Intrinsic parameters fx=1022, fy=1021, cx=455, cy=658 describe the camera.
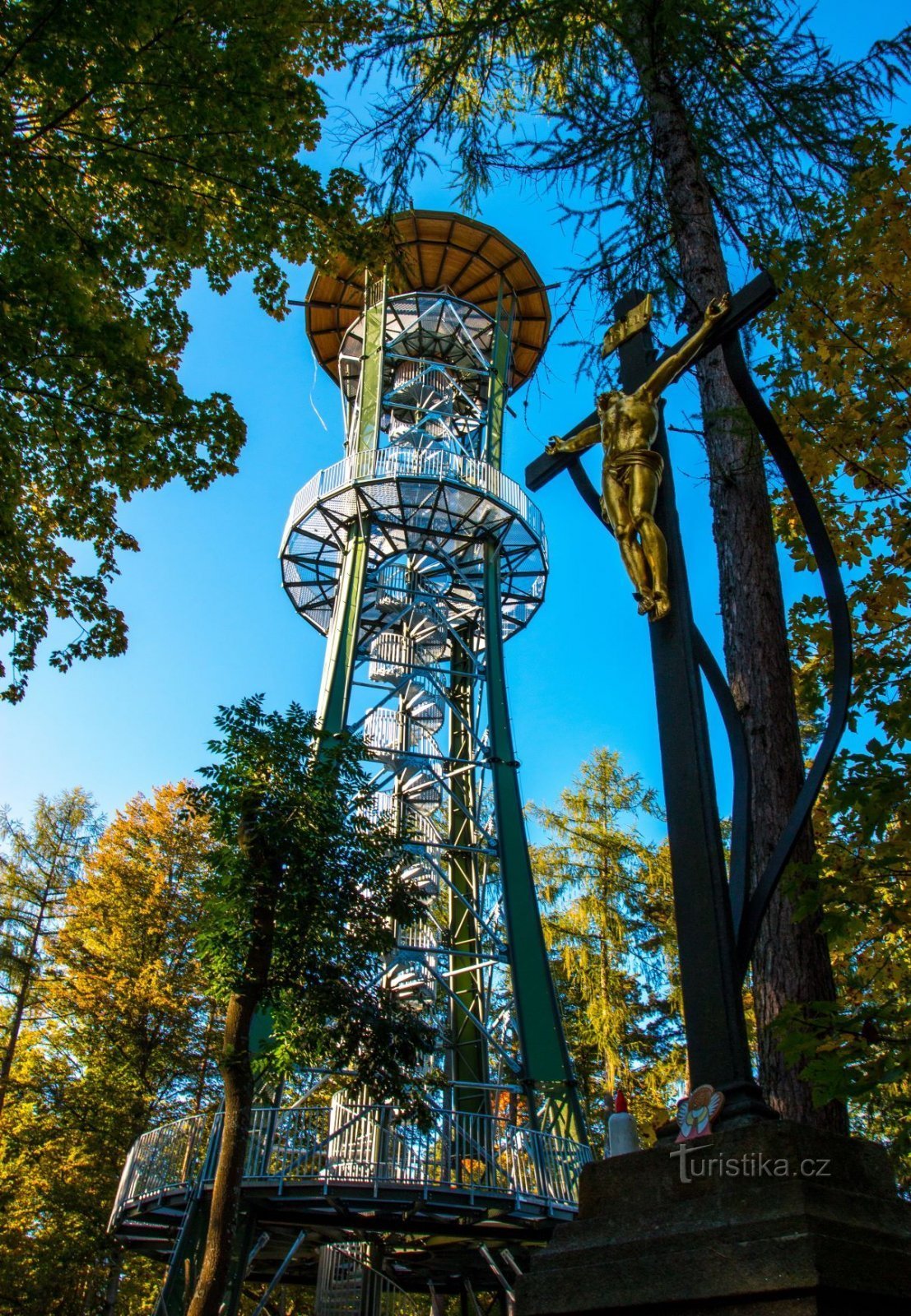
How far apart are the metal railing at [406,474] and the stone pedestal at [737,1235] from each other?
15122mm

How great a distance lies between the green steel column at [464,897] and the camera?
15852 millimetres

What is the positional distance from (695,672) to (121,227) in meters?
6.09

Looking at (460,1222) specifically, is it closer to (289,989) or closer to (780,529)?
(289,989)

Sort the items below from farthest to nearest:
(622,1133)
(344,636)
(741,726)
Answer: (344,636) < (741,726) < (622,1133)

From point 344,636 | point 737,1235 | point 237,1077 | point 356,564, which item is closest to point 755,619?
point 737,1235

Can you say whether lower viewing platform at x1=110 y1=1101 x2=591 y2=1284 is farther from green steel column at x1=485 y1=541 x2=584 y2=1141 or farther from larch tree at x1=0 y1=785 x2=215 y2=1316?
larch tree at x1=0 y1=785 x2=215 y2=1316

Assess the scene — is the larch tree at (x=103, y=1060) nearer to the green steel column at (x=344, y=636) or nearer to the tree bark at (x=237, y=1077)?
the green steel column at (x=344, y=636)

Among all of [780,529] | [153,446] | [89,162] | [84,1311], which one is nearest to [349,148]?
[89,162]

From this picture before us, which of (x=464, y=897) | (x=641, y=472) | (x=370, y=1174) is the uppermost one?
(x=464, y=897)

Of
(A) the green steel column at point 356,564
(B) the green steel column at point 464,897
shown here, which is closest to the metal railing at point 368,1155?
(B) the green steel column at point 464,897

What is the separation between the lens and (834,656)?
11.8 ft

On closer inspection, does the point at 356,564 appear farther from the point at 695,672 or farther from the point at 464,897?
the point at 695,672

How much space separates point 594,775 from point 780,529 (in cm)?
1377

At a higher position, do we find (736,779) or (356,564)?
(356,564)
